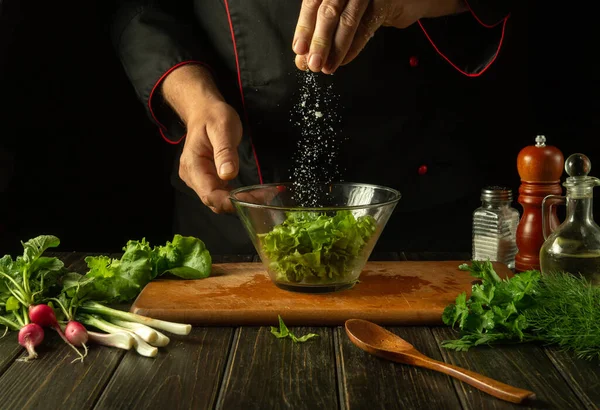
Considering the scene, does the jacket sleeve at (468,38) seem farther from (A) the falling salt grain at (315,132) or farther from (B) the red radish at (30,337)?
A: (B) the red radish at (30,337)

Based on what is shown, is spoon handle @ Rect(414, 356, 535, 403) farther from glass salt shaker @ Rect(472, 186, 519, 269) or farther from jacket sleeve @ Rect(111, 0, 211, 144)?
jacket sleeve @ Rect(111, 0, 211, 144)

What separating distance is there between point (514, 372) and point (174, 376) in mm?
508

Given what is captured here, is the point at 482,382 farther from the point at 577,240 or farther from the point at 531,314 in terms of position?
the point at 577,240

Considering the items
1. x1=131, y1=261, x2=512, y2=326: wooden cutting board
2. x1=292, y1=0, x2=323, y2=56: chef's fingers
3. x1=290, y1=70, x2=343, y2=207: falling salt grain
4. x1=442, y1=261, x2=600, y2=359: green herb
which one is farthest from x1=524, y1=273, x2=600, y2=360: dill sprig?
x1=290, y1=70, x2=343, y2=207: falling salt grain

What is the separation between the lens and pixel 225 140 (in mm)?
1785

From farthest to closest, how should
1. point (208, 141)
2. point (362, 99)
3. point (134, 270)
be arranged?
point (362, 99)
point (208, 141)
point (134, 270)

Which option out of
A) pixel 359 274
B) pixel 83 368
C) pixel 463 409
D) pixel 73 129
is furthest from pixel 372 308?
pixel 73 129

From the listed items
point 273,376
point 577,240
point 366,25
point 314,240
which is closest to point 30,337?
point 273,376

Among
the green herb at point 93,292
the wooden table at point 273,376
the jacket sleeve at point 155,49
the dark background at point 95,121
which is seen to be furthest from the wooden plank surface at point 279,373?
the dark background at point 95,121

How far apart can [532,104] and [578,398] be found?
1.60 m

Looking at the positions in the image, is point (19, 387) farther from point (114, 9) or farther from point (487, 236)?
point (114, 9)

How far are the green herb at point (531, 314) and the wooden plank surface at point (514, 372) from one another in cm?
2

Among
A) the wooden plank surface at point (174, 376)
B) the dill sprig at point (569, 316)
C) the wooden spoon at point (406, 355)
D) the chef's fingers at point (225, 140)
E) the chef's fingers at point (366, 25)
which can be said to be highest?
the chef's fingers at point (366, 25)

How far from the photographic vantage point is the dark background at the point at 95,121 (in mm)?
2441
